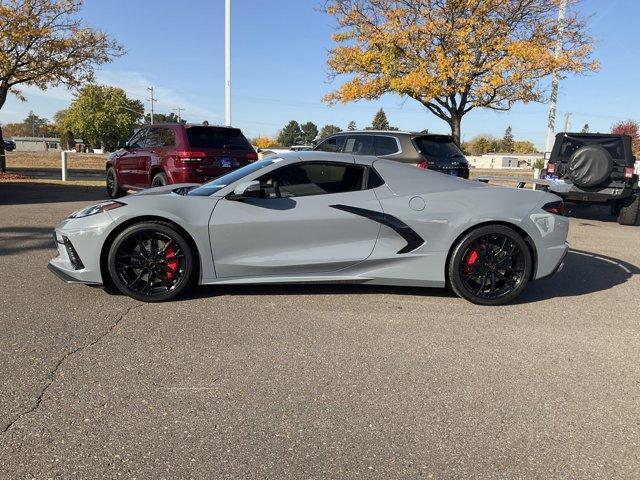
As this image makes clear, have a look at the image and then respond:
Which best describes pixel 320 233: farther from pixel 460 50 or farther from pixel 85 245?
pixel 460 50

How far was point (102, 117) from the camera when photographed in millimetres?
79562

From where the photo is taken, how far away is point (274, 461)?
7.80 feet

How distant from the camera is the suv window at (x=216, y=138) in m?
9.30

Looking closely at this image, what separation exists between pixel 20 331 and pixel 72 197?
9.08m

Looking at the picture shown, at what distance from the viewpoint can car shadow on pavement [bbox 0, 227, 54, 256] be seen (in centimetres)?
641

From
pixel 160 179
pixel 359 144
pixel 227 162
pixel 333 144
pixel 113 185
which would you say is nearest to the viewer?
pixel 227 162

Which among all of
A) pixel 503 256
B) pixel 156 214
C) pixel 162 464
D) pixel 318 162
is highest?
pixel 318 162

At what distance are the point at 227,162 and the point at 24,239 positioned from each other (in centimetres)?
366

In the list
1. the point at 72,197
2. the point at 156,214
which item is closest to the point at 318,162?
the point at 156,214

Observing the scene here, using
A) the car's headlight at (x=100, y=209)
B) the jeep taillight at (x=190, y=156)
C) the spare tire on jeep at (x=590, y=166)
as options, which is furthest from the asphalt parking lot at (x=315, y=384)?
the spare tire on jeep at (x=590, y=166)

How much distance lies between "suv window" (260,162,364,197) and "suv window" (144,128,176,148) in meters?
5.29

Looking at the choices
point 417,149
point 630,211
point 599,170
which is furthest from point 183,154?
point 630,211

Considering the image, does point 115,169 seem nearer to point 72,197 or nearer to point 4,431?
point 72,197

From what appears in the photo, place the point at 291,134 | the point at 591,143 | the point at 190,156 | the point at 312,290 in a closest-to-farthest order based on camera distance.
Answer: the point at 312,290
the point at 190,156
the point at 591,143
the point at 291,134
